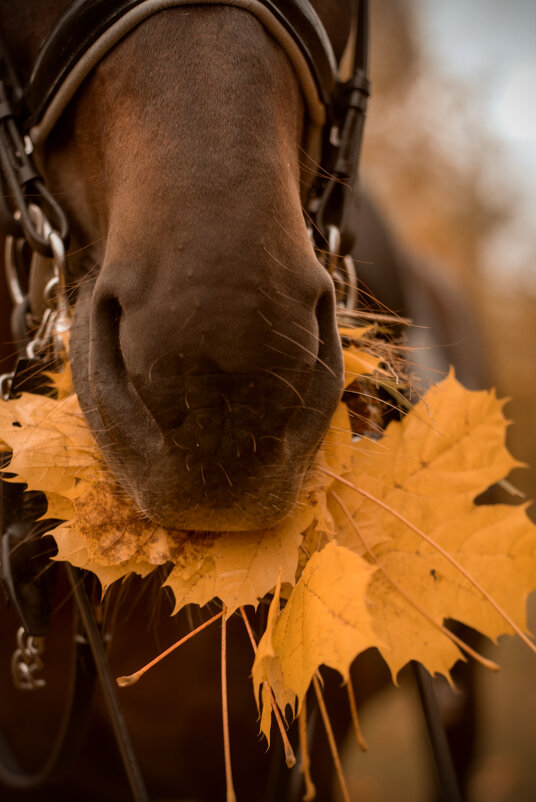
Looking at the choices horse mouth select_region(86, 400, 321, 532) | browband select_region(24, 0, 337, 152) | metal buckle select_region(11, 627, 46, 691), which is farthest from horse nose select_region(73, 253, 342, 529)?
metal buckle select_region(11, 627, 46, 691)

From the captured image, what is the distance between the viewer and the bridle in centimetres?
61

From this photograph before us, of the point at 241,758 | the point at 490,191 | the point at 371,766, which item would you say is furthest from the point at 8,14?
the point at 490,191

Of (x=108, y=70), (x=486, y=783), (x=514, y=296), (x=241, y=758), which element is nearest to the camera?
(x=108, y=70)

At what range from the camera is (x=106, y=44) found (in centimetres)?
61

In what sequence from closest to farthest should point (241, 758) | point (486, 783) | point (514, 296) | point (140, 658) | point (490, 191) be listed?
point (140, 658)
point (241, 758)
point (486, 783)
point (514, 296)
point (490, 191)

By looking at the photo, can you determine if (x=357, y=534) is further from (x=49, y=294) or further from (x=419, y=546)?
(x=49, y=294)

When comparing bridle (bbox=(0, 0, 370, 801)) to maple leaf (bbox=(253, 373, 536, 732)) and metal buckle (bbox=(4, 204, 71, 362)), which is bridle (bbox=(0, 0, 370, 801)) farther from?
maple leaf (bbox=(253, 373, 536, 732))

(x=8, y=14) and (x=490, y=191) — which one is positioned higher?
(x=8, y=14)

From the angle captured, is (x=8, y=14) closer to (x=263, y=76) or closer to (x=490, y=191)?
(x=263, y=76)

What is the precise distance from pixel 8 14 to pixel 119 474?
570 millimetres

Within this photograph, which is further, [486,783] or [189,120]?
[486,783]

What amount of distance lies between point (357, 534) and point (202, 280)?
0.26m

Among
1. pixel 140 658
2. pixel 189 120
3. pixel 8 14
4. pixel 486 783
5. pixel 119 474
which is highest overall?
pixel 8 14

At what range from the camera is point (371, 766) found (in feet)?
9.37
